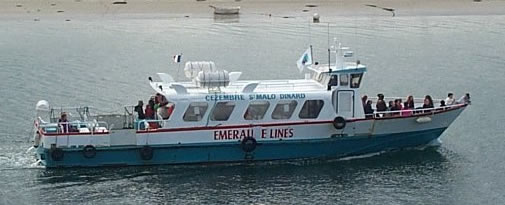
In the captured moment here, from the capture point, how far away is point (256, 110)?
34.7 metres

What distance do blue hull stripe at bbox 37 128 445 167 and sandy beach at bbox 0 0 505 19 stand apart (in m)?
57.9

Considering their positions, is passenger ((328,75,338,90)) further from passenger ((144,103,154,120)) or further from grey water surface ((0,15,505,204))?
passenger ((144,103,154,120))

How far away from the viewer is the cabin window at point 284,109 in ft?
114

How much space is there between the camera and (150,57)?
67000 millimetres

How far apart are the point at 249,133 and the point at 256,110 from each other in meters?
0.91

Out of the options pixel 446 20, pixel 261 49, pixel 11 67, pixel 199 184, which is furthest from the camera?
pixel 446 20

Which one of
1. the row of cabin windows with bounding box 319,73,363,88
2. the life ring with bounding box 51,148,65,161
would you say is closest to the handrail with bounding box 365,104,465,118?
the row of cabin windows with bounding box 319,73,363,88

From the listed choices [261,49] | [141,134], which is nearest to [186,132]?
[141,134]

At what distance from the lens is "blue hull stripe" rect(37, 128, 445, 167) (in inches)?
1344

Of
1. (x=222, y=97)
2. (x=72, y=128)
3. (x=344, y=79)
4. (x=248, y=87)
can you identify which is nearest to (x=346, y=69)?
(x=344, y=79)

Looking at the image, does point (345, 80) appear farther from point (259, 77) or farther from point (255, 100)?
point (259, 77)

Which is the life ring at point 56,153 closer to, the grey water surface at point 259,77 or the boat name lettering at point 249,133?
the grey water surface at point 259,77

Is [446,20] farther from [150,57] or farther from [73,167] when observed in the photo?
[73,167]

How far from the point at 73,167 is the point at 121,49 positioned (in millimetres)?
38623
